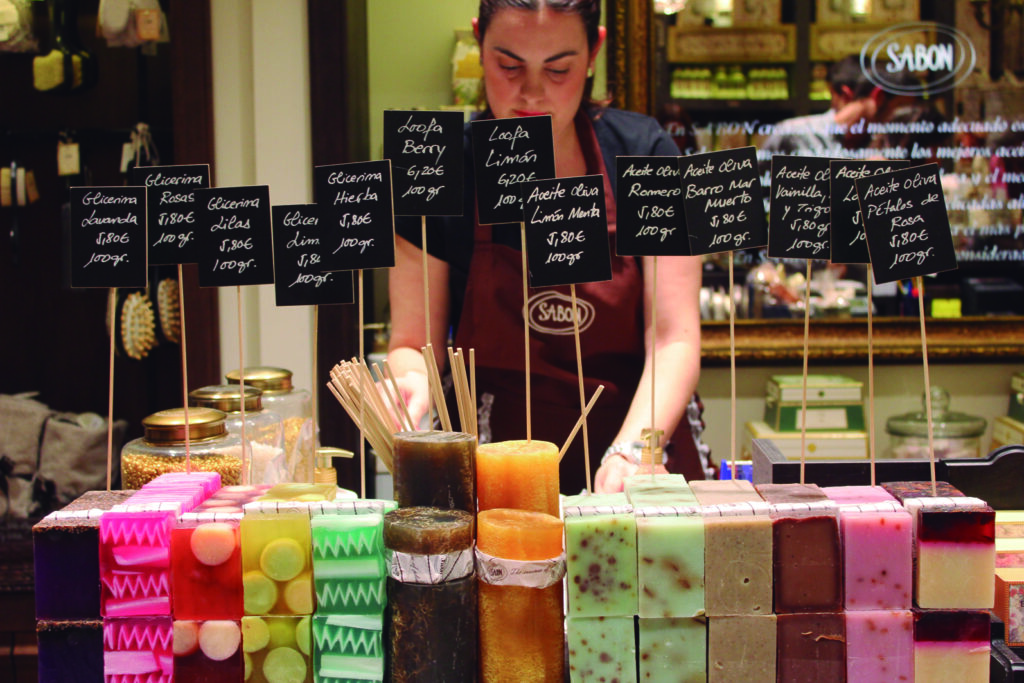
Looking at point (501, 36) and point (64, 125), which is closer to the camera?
point (501, 36)

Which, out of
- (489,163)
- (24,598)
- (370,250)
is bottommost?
(24,598)

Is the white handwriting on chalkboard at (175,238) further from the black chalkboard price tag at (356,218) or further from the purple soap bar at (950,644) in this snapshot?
the purple soap bar at (950,644)

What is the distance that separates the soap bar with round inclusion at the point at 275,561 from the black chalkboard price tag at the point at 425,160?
38cm

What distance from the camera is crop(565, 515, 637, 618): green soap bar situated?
0.85 meters

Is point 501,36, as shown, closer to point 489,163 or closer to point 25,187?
point 489,163

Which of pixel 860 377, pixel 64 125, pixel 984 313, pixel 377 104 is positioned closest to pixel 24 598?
pixel 64 125

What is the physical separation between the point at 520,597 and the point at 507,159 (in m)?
0.49

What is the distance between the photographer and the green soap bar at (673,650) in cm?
87

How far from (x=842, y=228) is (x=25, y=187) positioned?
2.59m

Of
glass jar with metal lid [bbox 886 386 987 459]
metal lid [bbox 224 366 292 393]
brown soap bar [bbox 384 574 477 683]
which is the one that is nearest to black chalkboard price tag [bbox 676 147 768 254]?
brown soap bar [bbox 384 574 477 683]

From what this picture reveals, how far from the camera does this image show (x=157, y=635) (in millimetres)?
881

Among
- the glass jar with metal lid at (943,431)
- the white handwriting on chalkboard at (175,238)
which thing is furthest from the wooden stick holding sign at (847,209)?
the glass jar with metal lid at (943,431)

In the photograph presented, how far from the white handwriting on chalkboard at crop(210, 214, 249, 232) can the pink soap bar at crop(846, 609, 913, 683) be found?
2.54ft

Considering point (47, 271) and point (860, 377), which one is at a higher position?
point (47, 271)
